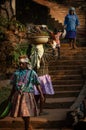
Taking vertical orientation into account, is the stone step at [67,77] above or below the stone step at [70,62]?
below

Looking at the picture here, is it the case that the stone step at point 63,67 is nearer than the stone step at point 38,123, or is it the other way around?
the stone step at point 38,123

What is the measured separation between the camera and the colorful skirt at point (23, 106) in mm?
9695

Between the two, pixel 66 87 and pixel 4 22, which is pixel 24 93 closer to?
pixel 66 87

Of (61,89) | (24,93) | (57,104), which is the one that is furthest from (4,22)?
(24,93)

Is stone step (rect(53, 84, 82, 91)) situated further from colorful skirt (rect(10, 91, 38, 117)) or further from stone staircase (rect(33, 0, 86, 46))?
stone staircase (rect(33, 0, 86, 46))

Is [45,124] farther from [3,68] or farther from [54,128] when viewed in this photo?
[3,68]

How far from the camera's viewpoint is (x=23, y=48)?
16875mm

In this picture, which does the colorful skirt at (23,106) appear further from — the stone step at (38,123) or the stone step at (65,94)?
the stone step at (65,94)

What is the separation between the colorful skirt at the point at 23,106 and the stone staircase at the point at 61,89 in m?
1.56

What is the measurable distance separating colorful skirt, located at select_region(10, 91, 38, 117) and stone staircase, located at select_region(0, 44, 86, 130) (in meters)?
1.56

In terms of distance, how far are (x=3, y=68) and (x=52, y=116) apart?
4.89 m

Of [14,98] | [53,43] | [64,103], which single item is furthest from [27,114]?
[53,43]

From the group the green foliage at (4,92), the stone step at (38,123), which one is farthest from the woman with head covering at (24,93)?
the green foliage at (4,92)

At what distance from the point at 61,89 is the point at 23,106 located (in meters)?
5.13
